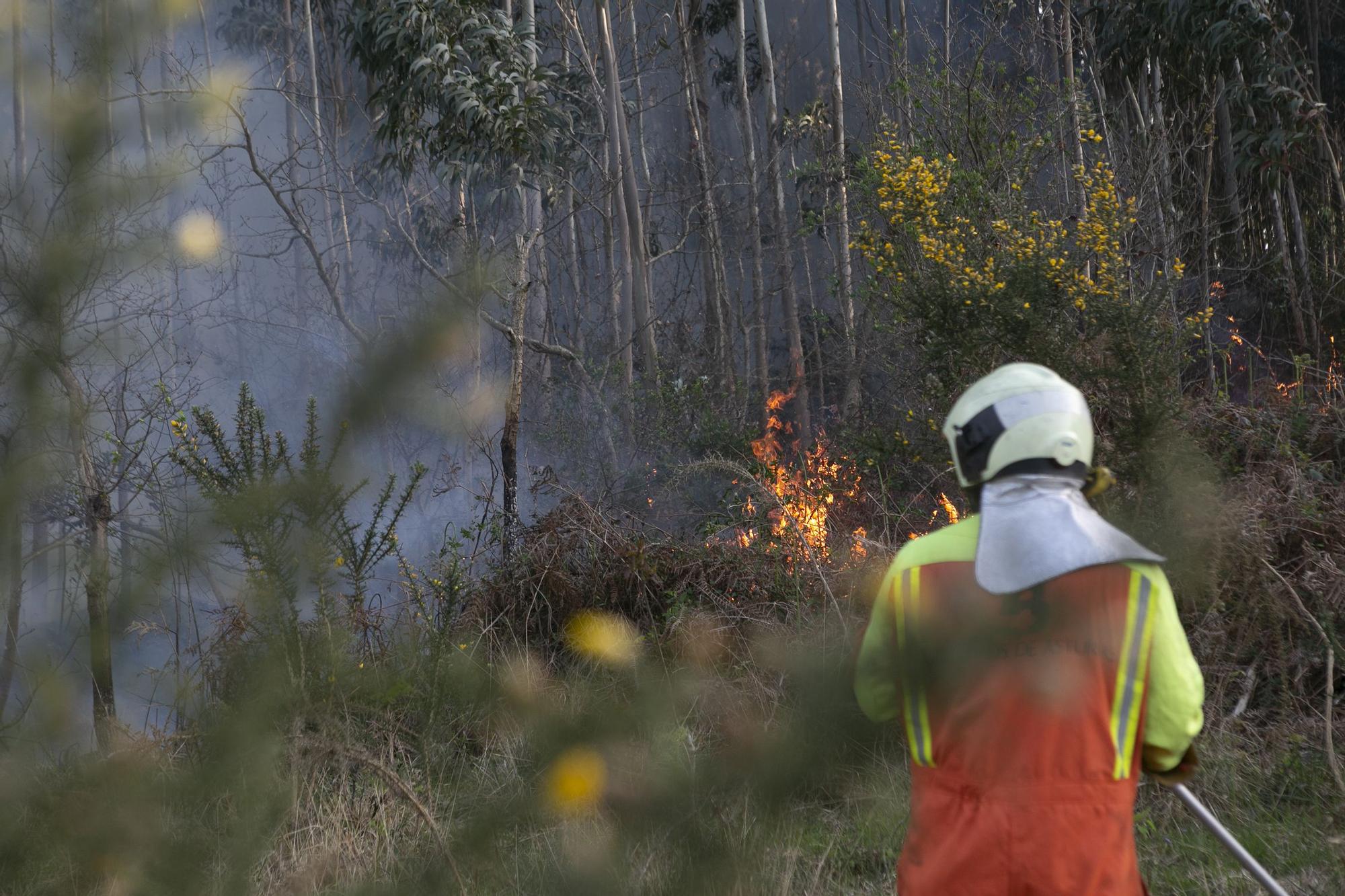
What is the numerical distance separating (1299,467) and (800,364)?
35.6 feet

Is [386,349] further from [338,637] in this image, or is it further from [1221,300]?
[1221,300]

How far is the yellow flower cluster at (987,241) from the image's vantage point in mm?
7648

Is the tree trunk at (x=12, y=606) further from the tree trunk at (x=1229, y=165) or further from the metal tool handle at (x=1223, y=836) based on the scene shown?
the tree trunk at (x=1229, y=165)

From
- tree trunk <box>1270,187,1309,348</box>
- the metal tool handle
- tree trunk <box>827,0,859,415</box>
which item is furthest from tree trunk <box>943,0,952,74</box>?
the metal tool handle

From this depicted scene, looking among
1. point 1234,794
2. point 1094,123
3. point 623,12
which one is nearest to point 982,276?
point 1234,794

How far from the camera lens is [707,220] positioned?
1819 cm

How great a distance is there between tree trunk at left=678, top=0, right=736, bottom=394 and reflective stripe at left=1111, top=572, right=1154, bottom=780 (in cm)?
1516

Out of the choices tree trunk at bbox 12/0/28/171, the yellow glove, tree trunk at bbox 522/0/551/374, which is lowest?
the yellow glove

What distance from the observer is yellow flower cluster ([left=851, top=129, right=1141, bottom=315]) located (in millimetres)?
7648

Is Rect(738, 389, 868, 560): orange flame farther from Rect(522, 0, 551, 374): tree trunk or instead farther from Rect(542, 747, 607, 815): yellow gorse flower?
Rect(542, 747, 607, 815): yellow gorse flower

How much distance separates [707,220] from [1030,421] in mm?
16939

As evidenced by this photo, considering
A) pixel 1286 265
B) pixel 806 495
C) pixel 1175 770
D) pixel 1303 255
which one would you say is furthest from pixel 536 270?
pixel 1175 770

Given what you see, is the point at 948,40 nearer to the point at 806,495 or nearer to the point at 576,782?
the point at 806,495

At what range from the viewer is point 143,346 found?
0.82 meters
